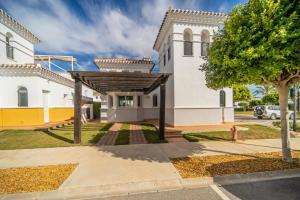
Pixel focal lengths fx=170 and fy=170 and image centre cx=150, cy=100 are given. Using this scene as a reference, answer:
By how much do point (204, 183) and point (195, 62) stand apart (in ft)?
32.8

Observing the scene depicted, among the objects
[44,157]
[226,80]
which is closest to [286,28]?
[226,80]

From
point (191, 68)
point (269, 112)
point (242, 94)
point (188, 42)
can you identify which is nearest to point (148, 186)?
point (191, 68)

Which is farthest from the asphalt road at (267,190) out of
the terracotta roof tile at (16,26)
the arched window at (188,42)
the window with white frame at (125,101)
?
the terracotta roof tile at (16,26)

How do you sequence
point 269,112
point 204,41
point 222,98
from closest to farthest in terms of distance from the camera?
point 204,41, point 222,98, point 269,112

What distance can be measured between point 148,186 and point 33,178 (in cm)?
318

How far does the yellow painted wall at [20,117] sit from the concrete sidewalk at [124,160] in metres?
7.02

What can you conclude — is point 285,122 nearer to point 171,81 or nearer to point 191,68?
point 191,68

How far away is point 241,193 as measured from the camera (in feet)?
12.8

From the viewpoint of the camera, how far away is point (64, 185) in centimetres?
423

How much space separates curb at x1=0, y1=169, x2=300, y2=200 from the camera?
12.7 ft

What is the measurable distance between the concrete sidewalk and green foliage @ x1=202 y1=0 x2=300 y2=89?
3.43m

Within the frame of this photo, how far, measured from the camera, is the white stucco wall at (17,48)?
1425 centimetres

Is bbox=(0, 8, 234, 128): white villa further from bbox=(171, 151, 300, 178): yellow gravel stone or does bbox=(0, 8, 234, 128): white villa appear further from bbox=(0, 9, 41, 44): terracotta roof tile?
bbox=(171, 151, 300, 178): yellow gravel stone

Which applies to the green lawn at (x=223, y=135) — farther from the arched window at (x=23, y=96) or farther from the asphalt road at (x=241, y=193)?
the arched window at (x=23, y=96)
